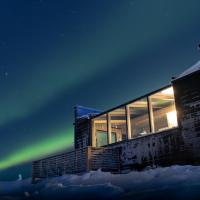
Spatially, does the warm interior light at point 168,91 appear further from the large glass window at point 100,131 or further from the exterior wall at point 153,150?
the large glass window at point 100,131

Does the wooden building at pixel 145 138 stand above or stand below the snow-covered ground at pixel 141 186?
above

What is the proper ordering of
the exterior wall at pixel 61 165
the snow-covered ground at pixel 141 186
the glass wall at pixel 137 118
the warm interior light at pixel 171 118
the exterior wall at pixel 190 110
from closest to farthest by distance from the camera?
the snow-covered ground at pixel 141 186 → the exterior wall at pixel 190 110 → the exterior wall at pixel 61 165 → the glass wall at pixel 137 118 → the warm interior light at pixel 171 118

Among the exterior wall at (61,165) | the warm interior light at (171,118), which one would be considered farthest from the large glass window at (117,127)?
the exterior wall at (61,165)

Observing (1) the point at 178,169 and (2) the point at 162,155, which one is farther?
(2) the point at 162,155

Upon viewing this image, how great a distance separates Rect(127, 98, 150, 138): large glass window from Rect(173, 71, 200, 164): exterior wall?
3.64 meters

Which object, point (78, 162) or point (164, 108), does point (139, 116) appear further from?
point (78, 162)

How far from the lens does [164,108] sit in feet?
66.8

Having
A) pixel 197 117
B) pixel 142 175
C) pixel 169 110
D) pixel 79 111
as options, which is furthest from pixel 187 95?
pixel 79 111

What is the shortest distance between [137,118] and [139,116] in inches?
12.2

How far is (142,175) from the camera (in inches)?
500

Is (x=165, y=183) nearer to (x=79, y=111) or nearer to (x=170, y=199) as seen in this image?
(x=170, y=199)

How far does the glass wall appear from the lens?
58.3 feet

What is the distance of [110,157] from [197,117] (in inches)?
244

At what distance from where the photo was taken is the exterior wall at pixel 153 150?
1414cm
